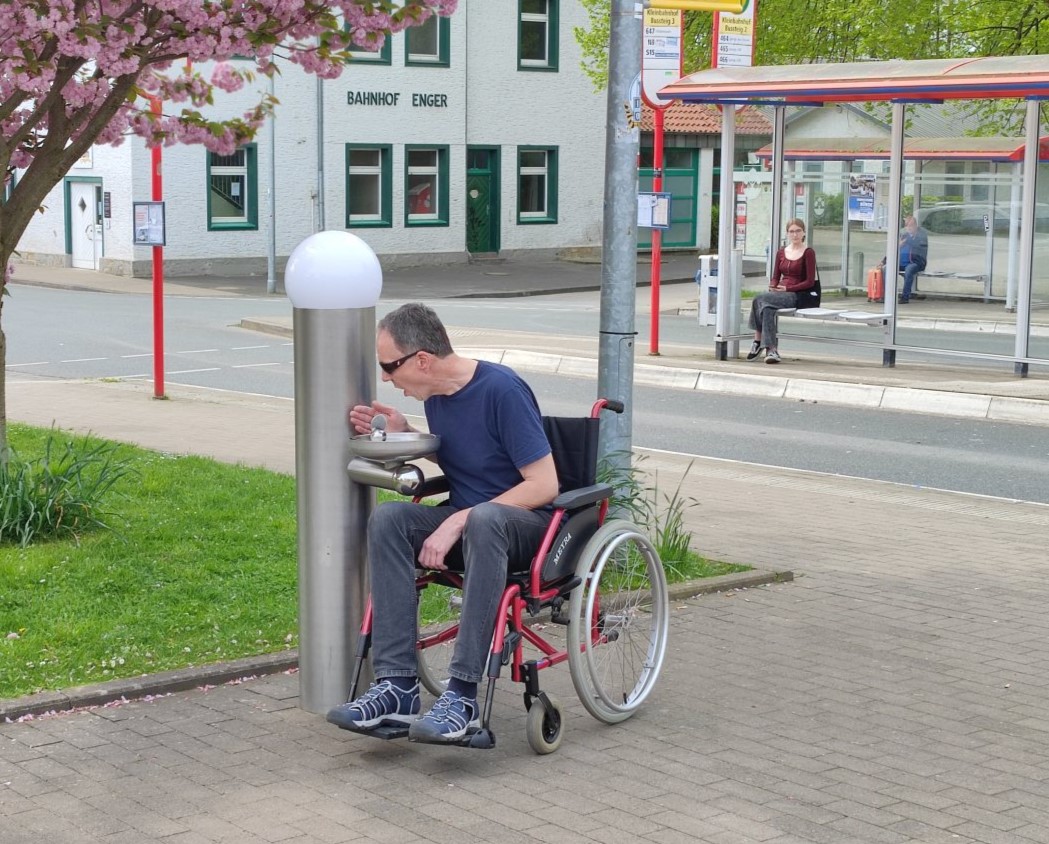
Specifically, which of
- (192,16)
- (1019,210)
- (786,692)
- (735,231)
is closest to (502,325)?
(735,231)

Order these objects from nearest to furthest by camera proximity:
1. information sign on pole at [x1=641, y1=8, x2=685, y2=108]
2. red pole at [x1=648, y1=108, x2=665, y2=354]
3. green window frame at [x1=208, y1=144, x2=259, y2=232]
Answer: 1. information sign on pole at [x1=641, y1=8, x2=685, y2=108]
2. red pole at [x1=648, y1=108, x2=665, y2=354]
3. green window frame at [x1=208, y1=144, x2=259, y2=232]

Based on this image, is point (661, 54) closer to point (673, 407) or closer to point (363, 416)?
point (673, 407)

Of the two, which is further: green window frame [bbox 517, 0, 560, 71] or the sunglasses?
green window frame [bbox 517, 0, 560, 71]

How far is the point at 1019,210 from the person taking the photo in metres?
16.7

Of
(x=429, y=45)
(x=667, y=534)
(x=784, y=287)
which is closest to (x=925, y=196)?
(x=784, y=287)

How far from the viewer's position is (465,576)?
16.4 feet

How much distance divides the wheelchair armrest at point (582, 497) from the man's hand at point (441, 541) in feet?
1.04

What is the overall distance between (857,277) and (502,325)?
23.6 feet

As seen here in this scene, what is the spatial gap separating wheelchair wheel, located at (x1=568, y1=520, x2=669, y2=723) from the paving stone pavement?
112 mm

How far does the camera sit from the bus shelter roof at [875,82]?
15.1 m

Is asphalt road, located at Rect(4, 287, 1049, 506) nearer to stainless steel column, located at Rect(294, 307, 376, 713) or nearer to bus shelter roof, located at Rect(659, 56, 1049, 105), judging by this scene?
bus shelter roof, located at Rect(659, 56, 1049, 105)

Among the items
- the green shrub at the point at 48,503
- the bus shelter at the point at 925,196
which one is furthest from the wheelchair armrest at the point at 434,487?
the bus shelter at the point at 925,196

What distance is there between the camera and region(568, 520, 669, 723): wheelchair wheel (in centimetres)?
515

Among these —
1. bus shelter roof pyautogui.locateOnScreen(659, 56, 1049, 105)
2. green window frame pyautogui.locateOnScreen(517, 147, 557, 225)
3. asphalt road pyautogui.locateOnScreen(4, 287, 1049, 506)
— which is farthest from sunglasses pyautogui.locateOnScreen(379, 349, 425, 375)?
green window frame pyautogui.locateOnScreen(517, 147, 557, 225)
